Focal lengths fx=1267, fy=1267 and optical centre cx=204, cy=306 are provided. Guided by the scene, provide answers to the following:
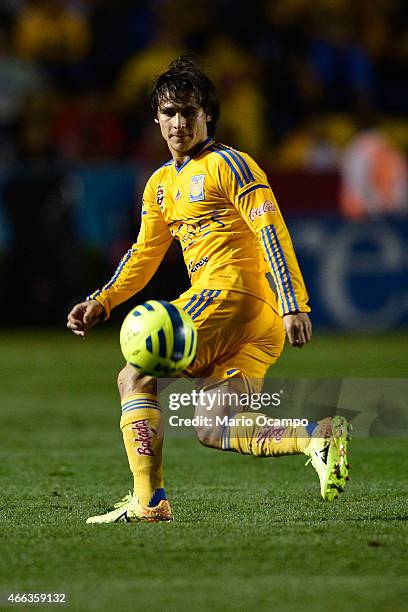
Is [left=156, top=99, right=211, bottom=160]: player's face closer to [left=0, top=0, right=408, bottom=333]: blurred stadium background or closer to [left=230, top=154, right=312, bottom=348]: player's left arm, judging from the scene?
[left=230, top=154, right=312, bottom=348]: player's left arm

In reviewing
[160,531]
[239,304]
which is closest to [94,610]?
[160,531]

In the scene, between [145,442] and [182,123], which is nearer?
[145,442]

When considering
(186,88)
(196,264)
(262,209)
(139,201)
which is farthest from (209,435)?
(139,201)

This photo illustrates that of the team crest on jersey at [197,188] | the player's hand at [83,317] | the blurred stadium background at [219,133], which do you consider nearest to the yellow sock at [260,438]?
the player's hand at [83,317]

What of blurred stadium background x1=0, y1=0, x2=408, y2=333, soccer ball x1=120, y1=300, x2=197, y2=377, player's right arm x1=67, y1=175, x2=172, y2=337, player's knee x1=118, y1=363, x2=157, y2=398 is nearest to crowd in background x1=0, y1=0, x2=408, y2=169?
blurred stadium background x1=0, y1=0, x2=408, y2=333

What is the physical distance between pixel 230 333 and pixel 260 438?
47cm

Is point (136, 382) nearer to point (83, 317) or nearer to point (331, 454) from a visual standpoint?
point (83, 317)

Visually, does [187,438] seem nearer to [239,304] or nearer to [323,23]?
[239,304]

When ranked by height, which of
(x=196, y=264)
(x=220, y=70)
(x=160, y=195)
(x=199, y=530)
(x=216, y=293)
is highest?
(x=220, y=70)

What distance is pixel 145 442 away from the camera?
5.18 meters

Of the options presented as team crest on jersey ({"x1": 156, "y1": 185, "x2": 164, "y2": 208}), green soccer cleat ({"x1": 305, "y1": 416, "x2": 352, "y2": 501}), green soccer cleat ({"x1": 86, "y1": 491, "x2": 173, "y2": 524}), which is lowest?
green soccer cleat ({"x1": 86, "y1": 491, "x2": 173, "y2": 524})

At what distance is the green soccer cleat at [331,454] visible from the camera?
499 cm

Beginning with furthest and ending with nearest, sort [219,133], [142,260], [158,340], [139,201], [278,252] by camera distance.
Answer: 1. [219,133]
2. [139,201]
3. [142,260]
4. [278,252]
5. [158,340]

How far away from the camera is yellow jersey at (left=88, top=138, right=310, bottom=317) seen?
16.8ft
